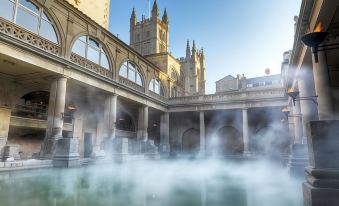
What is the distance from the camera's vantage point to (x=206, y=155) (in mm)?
25469

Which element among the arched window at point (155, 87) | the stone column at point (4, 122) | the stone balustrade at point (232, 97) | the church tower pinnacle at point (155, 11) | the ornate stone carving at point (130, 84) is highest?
the church tower pinnacle at point (155, 11)

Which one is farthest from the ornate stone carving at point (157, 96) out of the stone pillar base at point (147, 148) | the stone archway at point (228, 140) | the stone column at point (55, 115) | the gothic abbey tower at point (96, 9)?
the stone column at point (55, 115)

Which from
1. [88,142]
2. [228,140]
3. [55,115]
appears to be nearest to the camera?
[55,115]

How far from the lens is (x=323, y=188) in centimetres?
424

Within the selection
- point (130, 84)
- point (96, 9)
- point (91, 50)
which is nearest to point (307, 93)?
point (91, 50)

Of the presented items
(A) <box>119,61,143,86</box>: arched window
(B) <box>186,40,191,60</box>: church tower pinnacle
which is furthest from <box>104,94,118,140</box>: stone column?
(B) <box>186,40,191,60</box>: church tower pinnacle

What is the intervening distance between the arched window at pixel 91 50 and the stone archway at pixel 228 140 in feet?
57.3

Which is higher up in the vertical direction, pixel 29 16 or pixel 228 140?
pixel 29 16

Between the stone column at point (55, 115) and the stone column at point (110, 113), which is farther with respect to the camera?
the stone column at point (110, 113)

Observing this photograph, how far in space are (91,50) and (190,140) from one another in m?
19.0

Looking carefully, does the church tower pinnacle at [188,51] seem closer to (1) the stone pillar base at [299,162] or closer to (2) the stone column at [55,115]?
(2) the stone column at [55,115]

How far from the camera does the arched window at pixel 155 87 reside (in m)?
26.6

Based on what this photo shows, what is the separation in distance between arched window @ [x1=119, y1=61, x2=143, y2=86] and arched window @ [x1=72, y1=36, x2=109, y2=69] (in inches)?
91.1

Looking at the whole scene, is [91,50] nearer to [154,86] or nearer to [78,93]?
[78,93]
